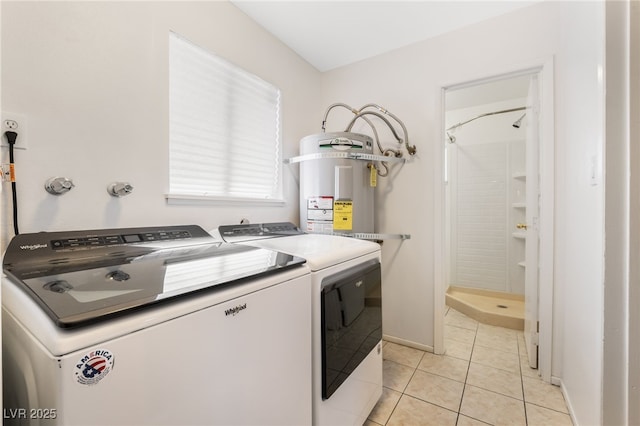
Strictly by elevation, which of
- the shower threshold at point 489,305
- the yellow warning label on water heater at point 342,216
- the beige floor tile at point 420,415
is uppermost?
the yellow warning label on water heater at point 342,216

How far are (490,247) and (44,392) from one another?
3.81 meters

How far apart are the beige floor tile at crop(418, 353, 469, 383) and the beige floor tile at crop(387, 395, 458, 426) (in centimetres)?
35

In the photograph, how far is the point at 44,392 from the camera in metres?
0.47

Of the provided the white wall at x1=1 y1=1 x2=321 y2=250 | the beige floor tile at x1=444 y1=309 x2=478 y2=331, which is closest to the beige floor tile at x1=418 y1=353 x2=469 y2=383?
the beige floor tile at x1=444 y1=309 x2=478 y2=331

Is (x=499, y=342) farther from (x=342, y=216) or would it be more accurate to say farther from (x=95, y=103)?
(x=95, y=103)

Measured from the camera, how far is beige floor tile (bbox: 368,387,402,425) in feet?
4.66

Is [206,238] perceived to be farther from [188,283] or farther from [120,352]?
[120,352]

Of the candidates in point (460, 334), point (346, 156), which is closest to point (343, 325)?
point (346, 156)

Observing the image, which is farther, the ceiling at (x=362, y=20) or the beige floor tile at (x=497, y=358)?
the beige floor tile at (x=497, y=358)

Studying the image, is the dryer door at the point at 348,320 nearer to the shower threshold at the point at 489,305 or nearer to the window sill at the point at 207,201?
the window sill at the point at 207,201

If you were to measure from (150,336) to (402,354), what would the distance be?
1.95m

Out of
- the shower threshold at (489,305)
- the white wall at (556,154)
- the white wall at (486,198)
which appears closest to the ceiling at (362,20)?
the white wall at (556,154)

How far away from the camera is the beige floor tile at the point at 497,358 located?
1.88m

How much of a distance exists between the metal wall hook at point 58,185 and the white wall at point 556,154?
192 centimetres
